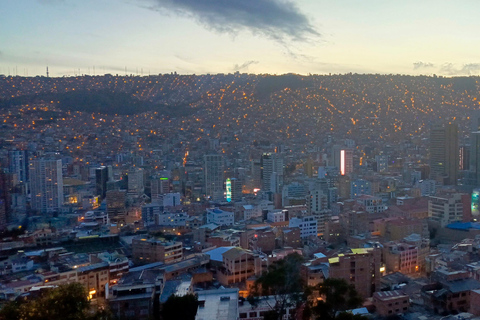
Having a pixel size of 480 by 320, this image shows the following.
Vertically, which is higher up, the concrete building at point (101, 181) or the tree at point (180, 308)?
the concrete building at point (101, 181)

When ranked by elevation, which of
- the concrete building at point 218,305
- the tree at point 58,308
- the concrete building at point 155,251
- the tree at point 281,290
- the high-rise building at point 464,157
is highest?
the high-rise building at point 464,157

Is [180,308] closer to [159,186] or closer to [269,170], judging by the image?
[159,186]

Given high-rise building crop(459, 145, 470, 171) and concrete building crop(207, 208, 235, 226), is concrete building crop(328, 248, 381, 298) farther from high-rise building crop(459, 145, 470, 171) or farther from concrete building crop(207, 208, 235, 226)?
high-rise building crop(459, 145, 470, 171)

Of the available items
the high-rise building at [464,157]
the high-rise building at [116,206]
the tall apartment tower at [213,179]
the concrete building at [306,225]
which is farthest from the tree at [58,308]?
the high-rise building at [464,157]

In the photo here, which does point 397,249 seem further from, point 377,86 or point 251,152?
point 377,86

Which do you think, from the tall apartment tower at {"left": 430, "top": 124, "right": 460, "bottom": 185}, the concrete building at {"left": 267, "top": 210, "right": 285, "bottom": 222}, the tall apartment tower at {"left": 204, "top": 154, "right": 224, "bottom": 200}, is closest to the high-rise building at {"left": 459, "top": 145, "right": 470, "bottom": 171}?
the tall apartment tower at {"left": 430, "top": 124, "right": 460, "bottom": 185}

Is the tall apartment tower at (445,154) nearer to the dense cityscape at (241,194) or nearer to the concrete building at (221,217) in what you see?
the dense cityscape at (241,194)
